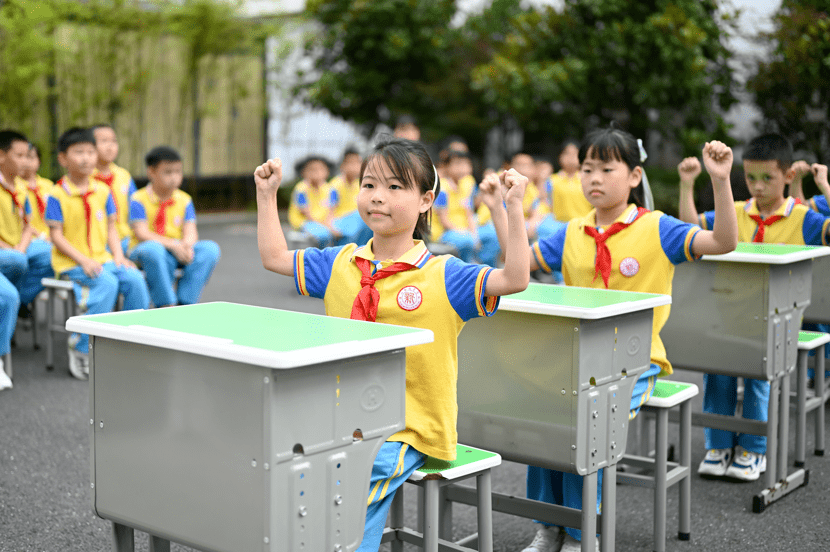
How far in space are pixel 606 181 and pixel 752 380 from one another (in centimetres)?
128

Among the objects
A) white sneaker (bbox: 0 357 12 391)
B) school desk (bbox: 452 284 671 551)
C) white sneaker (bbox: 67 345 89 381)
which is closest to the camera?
school desk (bbox: 452 284 671 551)

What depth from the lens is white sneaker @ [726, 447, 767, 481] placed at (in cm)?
379

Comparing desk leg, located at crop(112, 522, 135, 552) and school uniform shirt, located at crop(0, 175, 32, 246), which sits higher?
school uniform shirt, located at crop(0, 175, 32, 246)

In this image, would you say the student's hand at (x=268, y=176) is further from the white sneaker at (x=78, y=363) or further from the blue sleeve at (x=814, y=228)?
the white sneaker at (x=78, y=363)

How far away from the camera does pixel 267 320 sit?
2145mm

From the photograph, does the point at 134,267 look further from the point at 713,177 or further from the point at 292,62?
the point at 292,62

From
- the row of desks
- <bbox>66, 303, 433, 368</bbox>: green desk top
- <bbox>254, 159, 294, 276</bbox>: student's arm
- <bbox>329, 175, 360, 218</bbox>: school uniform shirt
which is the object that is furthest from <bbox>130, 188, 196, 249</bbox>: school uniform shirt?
<bbox>66, 303, 433, 368</bbox>: green desk top

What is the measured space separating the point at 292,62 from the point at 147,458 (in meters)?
→ 15.6

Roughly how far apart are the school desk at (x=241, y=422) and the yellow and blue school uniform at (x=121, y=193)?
4.06 meters

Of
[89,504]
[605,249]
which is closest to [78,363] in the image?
[89,504]

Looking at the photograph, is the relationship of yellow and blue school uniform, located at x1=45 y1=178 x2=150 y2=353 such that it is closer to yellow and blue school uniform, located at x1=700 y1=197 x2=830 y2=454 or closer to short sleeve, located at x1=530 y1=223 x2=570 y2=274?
short sleeve, located at x1=530 y1=223 x2=570 y2=274

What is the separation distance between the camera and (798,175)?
4508 mm

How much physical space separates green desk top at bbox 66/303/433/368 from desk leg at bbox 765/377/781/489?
6.76ft

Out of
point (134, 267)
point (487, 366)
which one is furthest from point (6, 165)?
point (487, 366)
